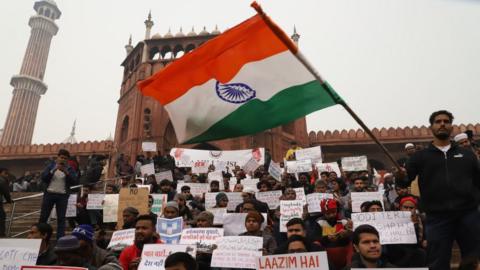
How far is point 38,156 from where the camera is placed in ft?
72.9

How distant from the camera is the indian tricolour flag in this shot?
4426 millimetres

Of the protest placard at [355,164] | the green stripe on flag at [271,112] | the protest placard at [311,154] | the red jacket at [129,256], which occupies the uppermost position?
the protest placard at [311,154]

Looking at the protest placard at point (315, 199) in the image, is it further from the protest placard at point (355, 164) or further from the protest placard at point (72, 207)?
the protest placard at point (72, 207)

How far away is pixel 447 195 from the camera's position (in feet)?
11.0

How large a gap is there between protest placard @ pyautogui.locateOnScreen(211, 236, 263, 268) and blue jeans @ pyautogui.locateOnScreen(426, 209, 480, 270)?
1948 mm

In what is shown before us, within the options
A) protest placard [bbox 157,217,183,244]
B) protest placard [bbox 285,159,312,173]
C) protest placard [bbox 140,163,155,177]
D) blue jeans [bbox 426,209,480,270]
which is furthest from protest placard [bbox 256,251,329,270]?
protest placard [bbox 140,163,155,177]

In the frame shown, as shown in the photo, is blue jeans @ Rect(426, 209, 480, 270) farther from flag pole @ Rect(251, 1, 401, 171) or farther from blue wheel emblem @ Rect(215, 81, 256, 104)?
blue wheel emblem @ Rect(215, 81, 256, 104)

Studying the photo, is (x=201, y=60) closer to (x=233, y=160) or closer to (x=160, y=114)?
(x=233, y=160)

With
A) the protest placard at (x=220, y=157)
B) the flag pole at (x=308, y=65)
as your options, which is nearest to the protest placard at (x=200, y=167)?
the protest placard at (x=220, y=157)

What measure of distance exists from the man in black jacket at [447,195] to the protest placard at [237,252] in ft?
6.41

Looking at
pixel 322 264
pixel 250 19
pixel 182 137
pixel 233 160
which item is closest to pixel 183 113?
pixel 182 137

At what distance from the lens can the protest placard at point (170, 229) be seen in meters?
5.75

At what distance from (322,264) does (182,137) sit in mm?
2270

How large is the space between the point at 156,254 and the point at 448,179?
3.11 metres
